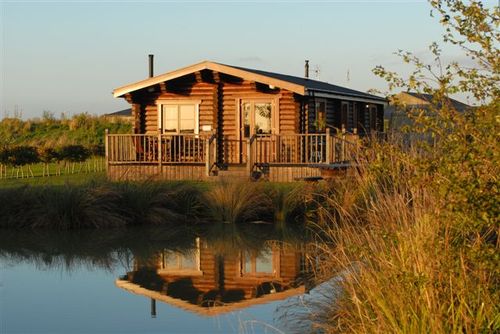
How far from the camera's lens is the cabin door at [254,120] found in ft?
84.6

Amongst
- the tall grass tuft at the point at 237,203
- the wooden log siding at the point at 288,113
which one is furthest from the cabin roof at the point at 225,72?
the tall grass tuft at the point at 237,203

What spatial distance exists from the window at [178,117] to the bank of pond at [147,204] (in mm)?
8863

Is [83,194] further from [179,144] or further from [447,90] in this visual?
[447,90]

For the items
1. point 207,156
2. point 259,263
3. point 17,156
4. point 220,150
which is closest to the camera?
point 259,263

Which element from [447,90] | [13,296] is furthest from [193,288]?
[447,90]

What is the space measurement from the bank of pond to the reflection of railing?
23.5 ft

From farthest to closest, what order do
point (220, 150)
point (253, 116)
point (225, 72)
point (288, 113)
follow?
1. point (220, 150)
2. point (253, 116)
3. point (288, 113)
4. point (225, 72)

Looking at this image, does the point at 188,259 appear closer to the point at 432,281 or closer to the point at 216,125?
the point at 432,281

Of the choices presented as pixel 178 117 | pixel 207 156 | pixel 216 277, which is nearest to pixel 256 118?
pixel 178 117

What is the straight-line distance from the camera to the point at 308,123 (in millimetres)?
25906

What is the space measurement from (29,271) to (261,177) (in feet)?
37.6

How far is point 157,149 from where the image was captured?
26188 mm

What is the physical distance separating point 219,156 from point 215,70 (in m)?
2.77

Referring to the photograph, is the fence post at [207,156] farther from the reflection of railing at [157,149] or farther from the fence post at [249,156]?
the fence post at [249,156]
